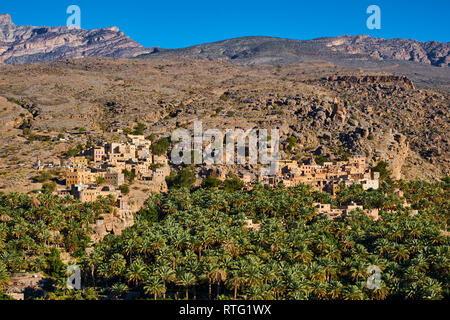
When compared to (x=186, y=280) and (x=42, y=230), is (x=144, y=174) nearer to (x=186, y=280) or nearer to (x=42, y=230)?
(x=42, y=230)

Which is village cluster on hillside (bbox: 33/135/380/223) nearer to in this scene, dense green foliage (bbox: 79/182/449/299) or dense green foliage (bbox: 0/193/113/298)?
dense green foliage (bbox: 0/193/113/298)

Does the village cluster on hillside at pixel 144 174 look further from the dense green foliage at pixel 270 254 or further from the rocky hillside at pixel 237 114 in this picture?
the dense green foliage at pixel 270 254

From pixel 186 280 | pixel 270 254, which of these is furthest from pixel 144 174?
pixel 186 280

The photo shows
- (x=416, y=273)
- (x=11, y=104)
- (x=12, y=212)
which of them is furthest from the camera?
(x=11, y=104)

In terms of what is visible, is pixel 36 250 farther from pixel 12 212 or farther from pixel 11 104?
pixel 11 104

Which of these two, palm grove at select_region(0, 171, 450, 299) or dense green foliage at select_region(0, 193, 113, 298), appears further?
Result: dense green foliage at select_region(0, 193, 113, 298)

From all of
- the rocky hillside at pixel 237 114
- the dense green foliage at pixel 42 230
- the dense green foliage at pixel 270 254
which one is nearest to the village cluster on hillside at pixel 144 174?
the dense green foliage at pixel 42 230

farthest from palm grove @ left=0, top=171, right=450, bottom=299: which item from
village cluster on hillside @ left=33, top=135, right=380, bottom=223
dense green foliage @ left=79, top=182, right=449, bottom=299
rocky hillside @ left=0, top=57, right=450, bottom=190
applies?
rocky hillside @ left=0, top=57, right=450, bottom=190

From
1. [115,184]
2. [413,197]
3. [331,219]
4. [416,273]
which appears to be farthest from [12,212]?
[413,197]

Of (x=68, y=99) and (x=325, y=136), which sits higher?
(x=68, y=99)
